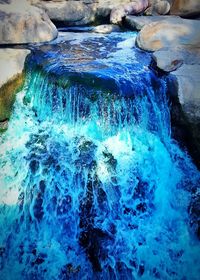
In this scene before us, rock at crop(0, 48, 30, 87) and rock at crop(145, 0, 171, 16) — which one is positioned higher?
rock at crop(145, 0, 171, 16)

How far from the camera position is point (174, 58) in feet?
17.8

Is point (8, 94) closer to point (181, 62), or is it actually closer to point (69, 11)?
point (181, 62)

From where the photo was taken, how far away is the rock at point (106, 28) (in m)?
7.38

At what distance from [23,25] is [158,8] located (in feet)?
12.4

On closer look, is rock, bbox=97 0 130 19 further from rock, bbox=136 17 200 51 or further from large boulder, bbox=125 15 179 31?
rock, bbox=136 17 200 51

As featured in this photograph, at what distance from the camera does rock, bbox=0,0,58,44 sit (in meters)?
6.14

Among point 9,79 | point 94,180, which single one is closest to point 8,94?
point 9,79

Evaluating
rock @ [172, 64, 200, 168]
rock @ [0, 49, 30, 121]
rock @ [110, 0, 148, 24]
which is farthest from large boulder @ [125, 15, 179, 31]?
rock @ [0, 49, 30, 121]

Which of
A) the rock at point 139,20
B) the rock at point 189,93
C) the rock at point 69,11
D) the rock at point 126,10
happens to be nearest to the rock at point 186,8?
the rock at point 139,20

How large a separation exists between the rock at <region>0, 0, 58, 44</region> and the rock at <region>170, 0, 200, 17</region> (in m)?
3.36

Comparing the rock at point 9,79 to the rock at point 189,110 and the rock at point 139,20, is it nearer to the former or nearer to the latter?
the rock at point 189,110

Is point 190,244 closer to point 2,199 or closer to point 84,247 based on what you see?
point 84,247

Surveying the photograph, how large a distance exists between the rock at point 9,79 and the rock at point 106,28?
263 cm

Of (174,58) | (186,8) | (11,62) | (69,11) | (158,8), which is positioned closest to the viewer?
(11,62)
